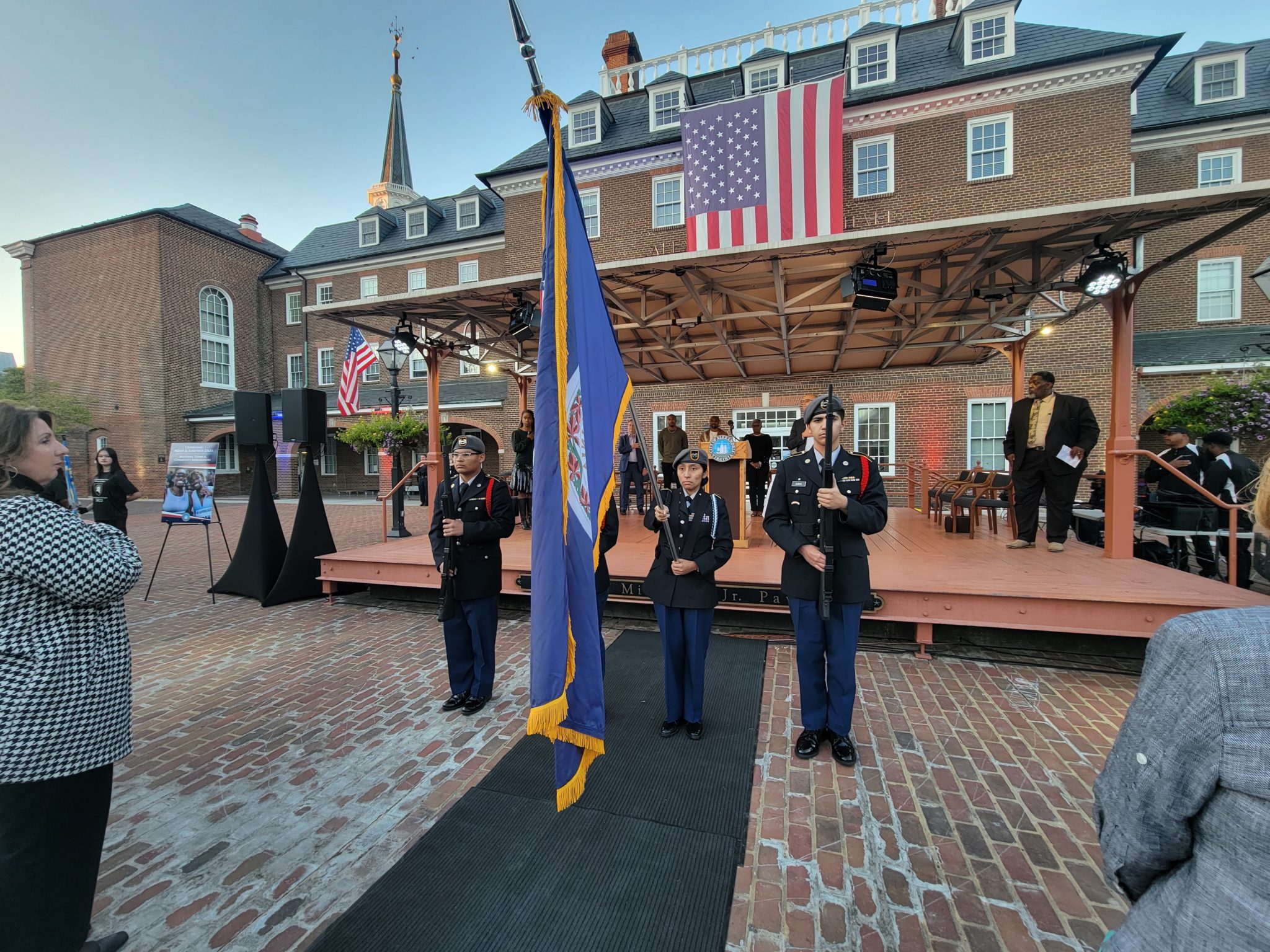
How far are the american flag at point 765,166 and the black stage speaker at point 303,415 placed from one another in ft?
Result: 21.1

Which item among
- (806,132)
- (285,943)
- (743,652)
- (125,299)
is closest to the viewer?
→ (285,943)

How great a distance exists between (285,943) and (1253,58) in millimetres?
29241

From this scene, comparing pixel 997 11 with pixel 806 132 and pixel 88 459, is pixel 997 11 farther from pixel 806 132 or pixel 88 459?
pixel 88 459

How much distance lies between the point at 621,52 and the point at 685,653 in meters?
24.4

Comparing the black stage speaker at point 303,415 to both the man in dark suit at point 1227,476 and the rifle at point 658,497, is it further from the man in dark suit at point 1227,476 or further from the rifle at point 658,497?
the man in dark suit at point 1227,476

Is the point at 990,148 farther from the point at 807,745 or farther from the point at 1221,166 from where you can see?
the point at 807,745

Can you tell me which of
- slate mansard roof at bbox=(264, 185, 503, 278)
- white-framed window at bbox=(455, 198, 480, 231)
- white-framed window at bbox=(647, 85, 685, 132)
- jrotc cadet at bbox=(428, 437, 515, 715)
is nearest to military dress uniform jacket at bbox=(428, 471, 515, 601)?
jrotc cadet at bbox=(428, 437, 515, 715)

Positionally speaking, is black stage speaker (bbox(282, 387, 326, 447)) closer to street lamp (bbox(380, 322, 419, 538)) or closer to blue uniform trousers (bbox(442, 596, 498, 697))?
street lamp (bbox(380, 322, 419, 538))

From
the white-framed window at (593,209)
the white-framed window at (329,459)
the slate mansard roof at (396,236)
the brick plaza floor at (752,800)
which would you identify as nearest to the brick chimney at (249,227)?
the slate mansard roof at (396,236)

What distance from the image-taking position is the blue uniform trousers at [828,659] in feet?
10.2

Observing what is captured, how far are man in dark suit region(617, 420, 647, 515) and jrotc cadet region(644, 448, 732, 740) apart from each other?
6155 mm

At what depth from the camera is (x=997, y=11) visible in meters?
14.0

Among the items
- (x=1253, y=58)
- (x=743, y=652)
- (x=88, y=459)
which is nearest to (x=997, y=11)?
(x=1253, y=58)

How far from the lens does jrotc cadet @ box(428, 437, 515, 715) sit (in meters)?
3.84
